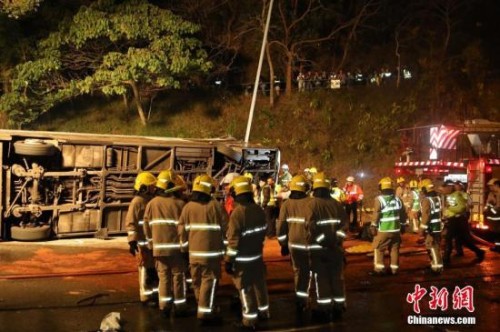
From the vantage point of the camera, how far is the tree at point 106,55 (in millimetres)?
21125

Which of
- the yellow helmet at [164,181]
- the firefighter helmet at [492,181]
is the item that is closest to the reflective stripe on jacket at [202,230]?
the yellow helmet at [164,181]

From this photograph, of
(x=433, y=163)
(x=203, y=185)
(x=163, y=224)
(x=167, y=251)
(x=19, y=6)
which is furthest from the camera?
(x=19, y=6)

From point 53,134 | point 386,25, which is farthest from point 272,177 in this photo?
point 386,25

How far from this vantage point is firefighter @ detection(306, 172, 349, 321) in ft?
25.1

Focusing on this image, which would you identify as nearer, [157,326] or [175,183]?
[157,326]

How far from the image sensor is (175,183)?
8.02 metres

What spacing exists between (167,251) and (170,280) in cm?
42

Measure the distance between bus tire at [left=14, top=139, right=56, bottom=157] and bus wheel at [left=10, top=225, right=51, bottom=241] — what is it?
164 cm

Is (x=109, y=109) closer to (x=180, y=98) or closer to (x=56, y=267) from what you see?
(x=180, y=98)

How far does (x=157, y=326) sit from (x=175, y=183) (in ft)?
6.26

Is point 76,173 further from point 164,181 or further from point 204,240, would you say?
point 204,240

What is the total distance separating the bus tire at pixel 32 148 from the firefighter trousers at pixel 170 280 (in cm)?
642

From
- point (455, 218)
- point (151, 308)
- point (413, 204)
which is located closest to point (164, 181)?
point (151, 308)

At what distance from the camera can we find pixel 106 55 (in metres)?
Result: 21.8
